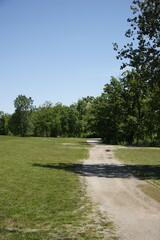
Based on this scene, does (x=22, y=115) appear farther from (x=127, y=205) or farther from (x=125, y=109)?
(x=127, y=205)

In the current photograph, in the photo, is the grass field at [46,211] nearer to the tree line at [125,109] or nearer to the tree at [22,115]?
the tree line at [125,109]

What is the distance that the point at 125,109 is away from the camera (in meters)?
57.1

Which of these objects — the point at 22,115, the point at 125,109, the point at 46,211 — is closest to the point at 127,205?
the point at 46,211

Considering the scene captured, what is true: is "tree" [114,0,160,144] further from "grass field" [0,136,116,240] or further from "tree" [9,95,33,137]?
"tree" [9,95,33,137]

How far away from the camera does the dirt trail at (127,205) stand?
7367 millimetres

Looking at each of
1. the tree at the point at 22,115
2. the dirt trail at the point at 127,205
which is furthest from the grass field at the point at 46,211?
the tree at the point at 22,115

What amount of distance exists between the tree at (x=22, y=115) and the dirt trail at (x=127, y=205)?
73526 mm

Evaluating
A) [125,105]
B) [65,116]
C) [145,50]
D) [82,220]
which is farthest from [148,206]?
[65,116]

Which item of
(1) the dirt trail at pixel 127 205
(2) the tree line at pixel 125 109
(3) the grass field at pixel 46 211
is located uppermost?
(2) the tree line at pixel 125 109

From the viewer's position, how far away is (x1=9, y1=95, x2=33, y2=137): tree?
3452 inches

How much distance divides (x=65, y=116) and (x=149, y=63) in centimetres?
8466

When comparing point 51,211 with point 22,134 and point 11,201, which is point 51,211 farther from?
point 22,134

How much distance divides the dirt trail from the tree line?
Answer: 9676 millimetres

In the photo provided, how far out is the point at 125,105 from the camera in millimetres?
57312
